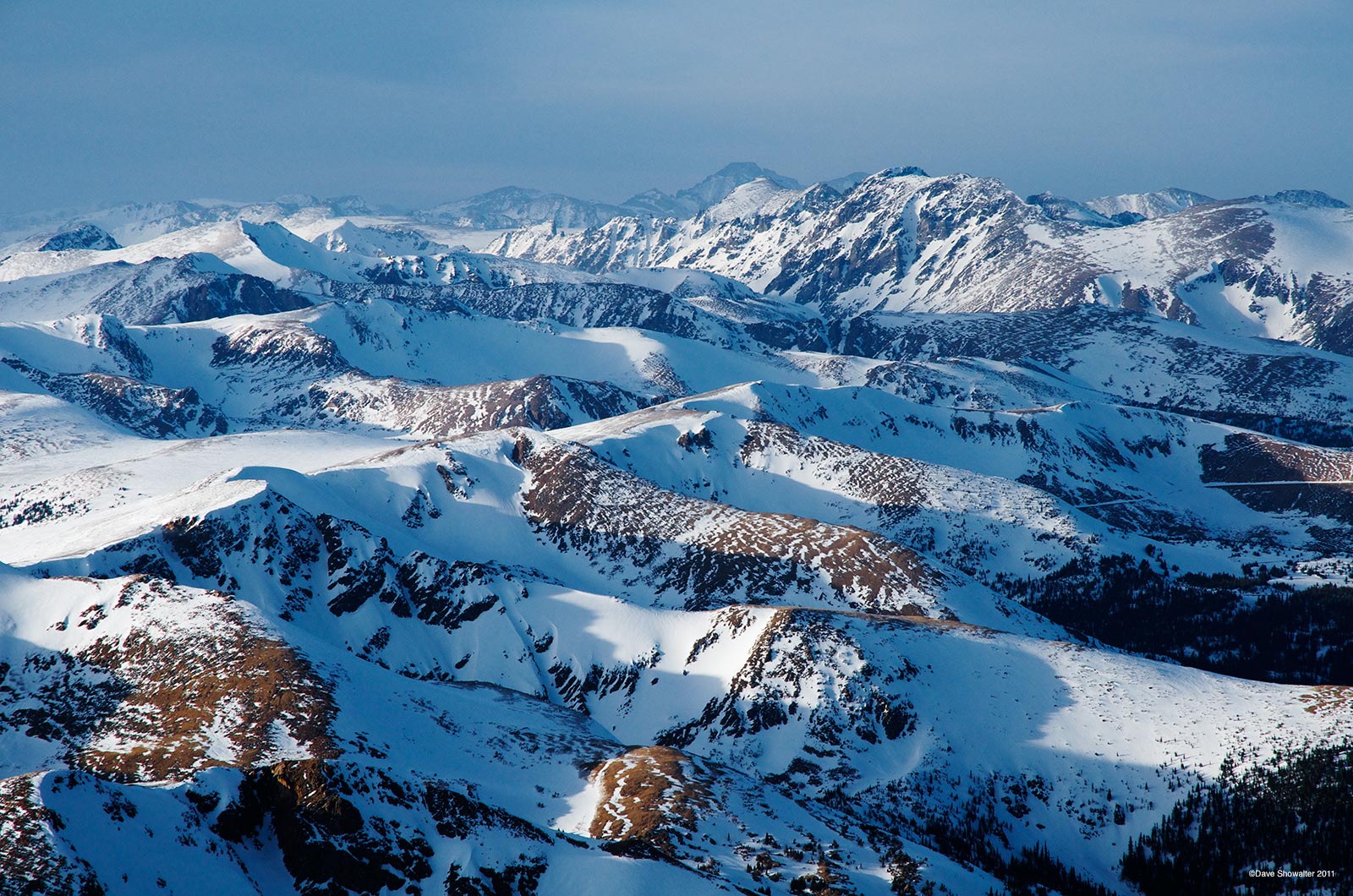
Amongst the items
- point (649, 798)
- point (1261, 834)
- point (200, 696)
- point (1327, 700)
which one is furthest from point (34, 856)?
point (1327, 700)

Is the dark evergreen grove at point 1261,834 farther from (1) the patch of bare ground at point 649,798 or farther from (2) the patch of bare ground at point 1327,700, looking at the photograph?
(1) the patch of bare ground at point 649,798

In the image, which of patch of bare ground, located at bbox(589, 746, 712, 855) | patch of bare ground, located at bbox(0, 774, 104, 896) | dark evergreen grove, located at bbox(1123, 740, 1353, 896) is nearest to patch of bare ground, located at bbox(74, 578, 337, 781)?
patch of bare ground, located at bbox(0, 774, 104, 896)

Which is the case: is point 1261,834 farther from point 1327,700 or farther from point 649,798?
point 649,798

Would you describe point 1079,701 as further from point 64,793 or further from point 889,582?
point 64,793

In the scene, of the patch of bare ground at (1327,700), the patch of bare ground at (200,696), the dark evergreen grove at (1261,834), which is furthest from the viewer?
the patch of bare ground at (1327,700)

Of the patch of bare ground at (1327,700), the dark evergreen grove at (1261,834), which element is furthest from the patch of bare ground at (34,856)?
the patch of bare ground at (1327,700)

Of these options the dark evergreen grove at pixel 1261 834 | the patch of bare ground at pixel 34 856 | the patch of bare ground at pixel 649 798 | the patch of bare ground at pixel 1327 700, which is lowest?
the dark evergreen grove at pixel 1261 834

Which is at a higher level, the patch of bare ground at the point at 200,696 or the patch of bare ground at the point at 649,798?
the patch of bare ground at the point at 200,696

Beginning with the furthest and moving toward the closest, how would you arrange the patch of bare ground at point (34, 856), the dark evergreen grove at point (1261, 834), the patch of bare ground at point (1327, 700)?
the patch of bare ground at point (1327, 700) < the dark evergreen grove at point (1261, 834) < the patch of bare ground at point (34, 856)
